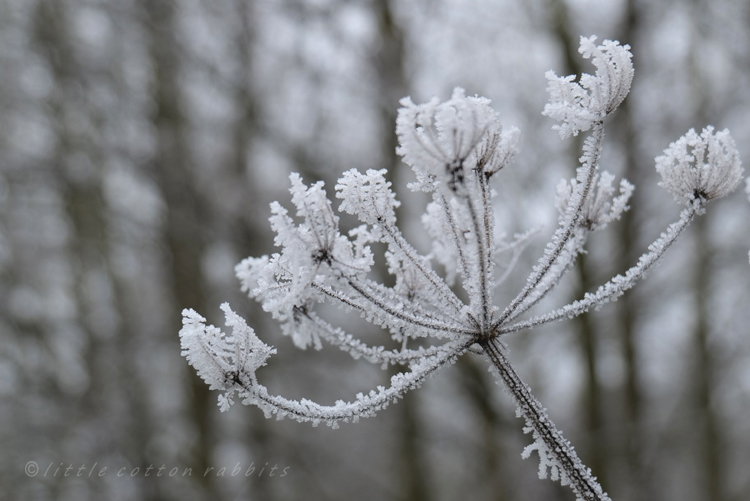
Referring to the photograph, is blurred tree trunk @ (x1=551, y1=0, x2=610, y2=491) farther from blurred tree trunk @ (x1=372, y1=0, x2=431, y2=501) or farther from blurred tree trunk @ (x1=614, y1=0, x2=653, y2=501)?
blurred tree trunk @ (x1=372, y1=0, x2=431, y2=501)

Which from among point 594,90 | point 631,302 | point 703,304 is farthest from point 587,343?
point 594,90

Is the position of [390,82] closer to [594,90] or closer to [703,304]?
[594,90]

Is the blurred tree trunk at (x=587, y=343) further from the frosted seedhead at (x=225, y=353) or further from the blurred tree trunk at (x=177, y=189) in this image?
the frosted seedhead at (x=225, y=353)

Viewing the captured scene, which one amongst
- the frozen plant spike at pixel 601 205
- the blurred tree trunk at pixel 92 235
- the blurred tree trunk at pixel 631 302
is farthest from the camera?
the blurred tree trunk at pixel 92 235

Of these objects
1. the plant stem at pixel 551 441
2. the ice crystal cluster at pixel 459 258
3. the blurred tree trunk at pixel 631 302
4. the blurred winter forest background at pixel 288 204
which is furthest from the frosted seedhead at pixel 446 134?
the blurred tree trunk at pixel 631 302

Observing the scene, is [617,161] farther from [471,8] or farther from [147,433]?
[147,433]

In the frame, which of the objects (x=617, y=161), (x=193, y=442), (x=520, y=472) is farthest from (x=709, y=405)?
(x=193, y=442)
